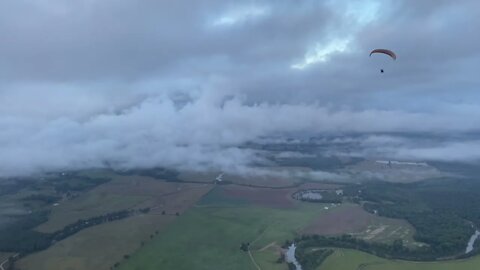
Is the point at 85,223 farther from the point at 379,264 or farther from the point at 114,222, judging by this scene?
the point at 379,264

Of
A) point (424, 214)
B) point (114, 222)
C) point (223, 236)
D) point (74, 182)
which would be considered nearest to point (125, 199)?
point (114, 222)

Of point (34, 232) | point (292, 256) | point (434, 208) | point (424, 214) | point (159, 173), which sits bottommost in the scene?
point (34, 232)

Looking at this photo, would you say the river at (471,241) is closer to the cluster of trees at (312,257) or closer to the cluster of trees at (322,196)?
the cluster of trees at (312,257)

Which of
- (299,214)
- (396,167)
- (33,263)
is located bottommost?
(33,263)

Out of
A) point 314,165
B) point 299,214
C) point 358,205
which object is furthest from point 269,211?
point 314,165

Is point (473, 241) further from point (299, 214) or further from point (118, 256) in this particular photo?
point (118, 256)

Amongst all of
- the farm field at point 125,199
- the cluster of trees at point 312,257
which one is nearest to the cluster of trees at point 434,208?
the cluster of trees at point 312,257
